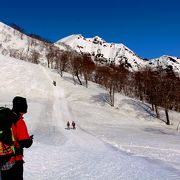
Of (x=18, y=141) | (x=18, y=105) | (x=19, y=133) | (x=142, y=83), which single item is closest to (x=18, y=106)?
(x=18, y=105)

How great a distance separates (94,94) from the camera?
73062 millimetres

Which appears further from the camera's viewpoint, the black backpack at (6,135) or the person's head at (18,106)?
the person's head at (18,106)

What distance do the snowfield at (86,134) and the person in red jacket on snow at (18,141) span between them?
9.21 ft

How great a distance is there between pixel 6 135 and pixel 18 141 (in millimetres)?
235

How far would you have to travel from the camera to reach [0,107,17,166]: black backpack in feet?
16.0

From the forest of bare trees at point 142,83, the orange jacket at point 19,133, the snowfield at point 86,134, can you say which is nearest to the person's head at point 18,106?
the orange jacket at point 19,133

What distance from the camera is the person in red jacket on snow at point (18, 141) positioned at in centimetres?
510

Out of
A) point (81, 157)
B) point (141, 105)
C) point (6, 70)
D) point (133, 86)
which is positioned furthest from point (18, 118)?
point (133, 86)

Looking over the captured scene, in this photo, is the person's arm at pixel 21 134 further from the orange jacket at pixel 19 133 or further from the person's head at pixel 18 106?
the person's head at pixel 18 106

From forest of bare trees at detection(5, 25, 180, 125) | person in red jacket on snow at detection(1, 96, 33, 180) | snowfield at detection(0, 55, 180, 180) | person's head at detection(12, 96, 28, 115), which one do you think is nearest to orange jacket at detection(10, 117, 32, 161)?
person in red jacket on snow at detection(1, 96, 33, 180)

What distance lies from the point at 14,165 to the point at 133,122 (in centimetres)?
4881

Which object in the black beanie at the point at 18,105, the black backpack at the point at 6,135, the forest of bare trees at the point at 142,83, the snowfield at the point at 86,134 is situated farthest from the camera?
the forest of bare trees at the point at 142,83

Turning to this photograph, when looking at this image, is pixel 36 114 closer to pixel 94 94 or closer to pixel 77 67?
pixel 94 94

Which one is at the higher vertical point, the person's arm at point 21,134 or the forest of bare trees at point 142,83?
the forest of bare trees at point 142,83
